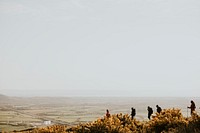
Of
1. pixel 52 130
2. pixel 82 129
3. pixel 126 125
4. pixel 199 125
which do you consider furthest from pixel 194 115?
pixel 52 130

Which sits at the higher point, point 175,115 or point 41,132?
point 175,115

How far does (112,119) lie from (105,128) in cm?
147

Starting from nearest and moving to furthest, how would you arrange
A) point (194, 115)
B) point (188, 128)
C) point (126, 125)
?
point (188, 128)
point (194, 115)
point (126, 125)

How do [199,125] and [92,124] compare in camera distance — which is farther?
[92,124]

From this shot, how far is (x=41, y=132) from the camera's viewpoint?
2416 centimetres

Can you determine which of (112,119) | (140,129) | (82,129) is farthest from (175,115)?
(82,129)

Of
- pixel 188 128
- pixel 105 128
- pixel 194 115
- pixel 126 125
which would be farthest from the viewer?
pixel 126 125

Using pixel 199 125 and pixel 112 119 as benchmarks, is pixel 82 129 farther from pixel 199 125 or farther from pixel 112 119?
pixel 199 125

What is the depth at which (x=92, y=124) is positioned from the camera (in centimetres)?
2420

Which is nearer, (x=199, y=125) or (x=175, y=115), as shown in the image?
(x=199, y=125)

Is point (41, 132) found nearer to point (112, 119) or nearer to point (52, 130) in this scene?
point (52, 130)

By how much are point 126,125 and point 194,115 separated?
5.77m

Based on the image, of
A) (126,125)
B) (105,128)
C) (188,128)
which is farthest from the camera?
(126,125)

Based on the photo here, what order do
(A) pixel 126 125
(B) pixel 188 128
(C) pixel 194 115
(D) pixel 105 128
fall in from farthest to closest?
(A) pixel 126 125 < (D) pixel 105 128 < (C) pixel 194 115 < (B) pixel 188 128
